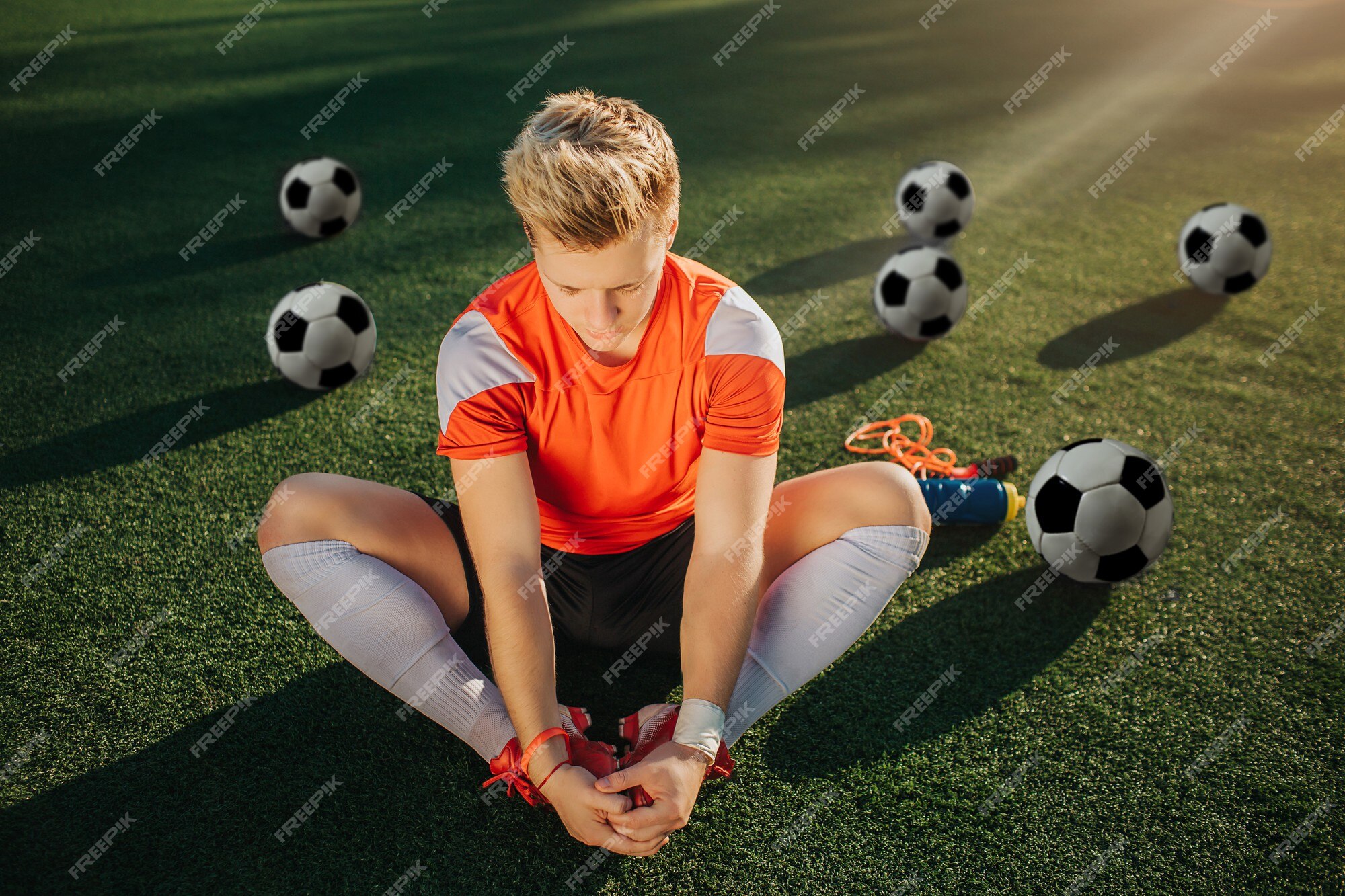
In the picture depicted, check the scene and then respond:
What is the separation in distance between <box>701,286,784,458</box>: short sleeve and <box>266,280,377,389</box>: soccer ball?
5.23 ft

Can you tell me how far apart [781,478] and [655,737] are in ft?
3.37

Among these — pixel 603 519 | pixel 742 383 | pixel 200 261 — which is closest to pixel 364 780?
pixel 603 519

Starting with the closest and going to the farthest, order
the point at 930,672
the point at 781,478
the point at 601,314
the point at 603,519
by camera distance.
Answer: the point at 601,314, the point at 603,519, the point at 930,672, the point at 781,478

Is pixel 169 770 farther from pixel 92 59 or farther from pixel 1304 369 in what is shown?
pixel 92 59

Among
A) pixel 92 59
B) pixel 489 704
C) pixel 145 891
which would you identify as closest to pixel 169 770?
pixel 145 891

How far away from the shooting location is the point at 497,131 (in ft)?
15.8

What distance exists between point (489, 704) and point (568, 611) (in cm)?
26

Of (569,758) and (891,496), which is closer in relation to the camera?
(569,758)

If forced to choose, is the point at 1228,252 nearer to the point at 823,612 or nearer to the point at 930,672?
the point at 930,672

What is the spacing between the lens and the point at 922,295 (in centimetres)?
294

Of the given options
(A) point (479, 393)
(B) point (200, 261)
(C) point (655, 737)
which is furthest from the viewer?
(B) point (200, 261)

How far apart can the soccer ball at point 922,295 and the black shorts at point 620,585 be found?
150 centimetres

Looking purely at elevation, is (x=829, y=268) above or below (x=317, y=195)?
below

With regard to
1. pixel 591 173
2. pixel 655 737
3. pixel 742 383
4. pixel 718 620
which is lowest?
pixel 655 737
